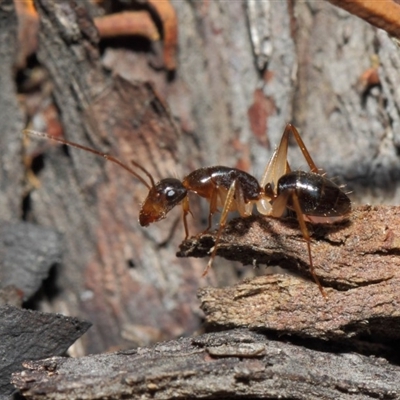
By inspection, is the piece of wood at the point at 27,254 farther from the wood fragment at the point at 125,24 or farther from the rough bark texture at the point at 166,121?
the wood fragment at the point at 125,24

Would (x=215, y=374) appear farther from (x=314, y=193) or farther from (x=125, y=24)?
(x=125, y=24)

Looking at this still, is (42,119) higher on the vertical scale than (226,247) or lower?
higher

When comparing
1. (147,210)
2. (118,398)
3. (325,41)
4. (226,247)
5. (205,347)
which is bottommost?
(118,398)

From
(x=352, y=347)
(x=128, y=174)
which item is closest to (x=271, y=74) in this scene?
(x=128, y=174)

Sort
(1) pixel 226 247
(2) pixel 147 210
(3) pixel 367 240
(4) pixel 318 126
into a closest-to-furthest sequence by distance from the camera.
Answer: (3) pixel 367 240, (1) pixel 226 247, (2) pixel 147 210, (4) pixel 318 126

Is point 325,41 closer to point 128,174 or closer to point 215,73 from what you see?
point 215,73

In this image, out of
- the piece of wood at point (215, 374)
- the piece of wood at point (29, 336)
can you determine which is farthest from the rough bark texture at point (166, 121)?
the piece of wood at point (215, 374)
